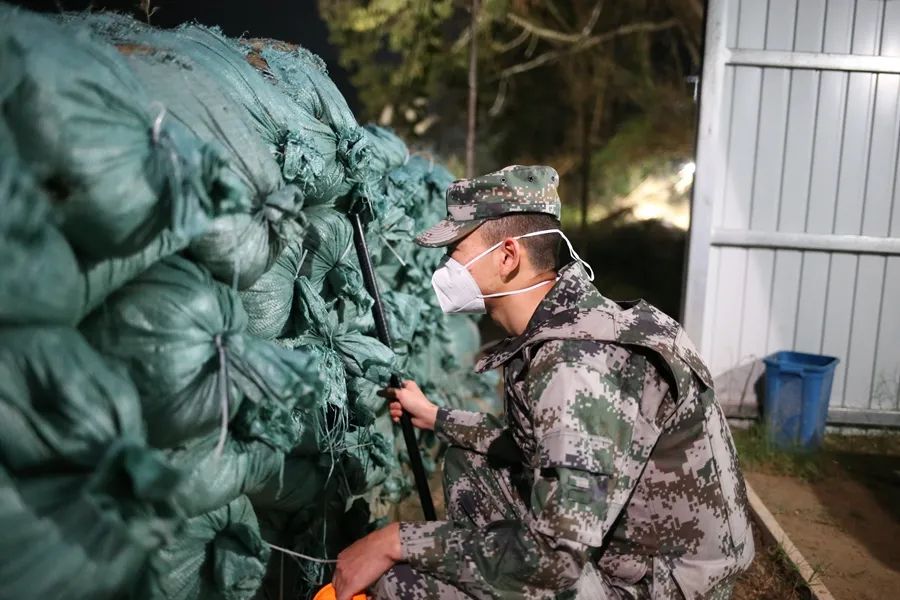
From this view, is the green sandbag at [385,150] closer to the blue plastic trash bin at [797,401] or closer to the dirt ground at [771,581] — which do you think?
the dirt ground at [771,581]

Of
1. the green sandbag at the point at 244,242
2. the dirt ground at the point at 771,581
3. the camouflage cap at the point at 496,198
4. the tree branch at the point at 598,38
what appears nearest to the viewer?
the green sandbag at the point at 244,242

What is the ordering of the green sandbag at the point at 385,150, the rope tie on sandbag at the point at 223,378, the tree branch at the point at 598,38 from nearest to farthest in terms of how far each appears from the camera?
the rope tie on sandbag at the point at 223,378
the green sandbag at the point at 385,150
the tree branch at the point at 598,38

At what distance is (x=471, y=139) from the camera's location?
794cm

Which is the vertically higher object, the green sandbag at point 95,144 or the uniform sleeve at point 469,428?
the green sandbag at point 95,144

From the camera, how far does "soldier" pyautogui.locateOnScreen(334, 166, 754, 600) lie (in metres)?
1.64

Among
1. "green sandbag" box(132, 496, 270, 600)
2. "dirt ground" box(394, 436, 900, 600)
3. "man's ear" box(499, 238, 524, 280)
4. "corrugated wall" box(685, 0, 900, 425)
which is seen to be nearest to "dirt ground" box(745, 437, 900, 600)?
"dirt ground" box(394, 436, 900, 600)

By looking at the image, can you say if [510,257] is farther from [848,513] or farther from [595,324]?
[848,513]

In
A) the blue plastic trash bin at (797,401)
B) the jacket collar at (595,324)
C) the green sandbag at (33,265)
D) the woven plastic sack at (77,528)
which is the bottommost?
the blue plastic trash bin at (797,401)

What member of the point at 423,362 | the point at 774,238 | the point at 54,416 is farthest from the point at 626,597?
the point at 774,238

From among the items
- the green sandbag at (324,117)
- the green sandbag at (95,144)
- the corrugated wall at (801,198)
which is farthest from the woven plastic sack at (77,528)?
the corrugated wall at (801,198)

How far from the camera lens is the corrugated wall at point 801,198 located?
447cm

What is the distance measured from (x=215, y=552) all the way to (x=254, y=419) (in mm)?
488

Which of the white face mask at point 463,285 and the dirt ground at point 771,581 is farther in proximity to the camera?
the dirt ground at point 771,581

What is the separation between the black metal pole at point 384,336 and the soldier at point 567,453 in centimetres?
28
